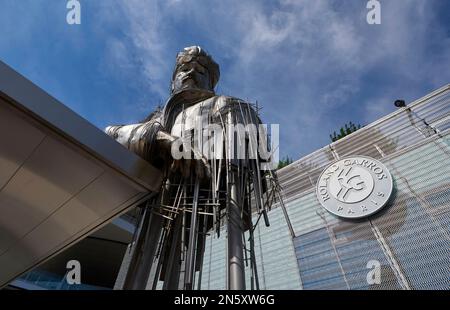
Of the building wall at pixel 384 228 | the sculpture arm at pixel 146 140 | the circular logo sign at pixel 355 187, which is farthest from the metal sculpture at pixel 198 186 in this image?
the circular logo sign at pixel 355 187

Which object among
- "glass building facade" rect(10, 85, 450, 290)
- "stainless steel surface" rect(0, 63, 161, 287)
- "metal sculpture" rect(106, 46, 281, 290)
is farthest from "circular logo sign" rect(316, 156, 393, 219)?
"stainless steel surface" rect(0, 63, 161, 287)

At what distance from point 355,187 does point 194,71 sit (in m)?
12.4

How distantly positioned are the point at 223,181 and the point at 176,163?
854 mm

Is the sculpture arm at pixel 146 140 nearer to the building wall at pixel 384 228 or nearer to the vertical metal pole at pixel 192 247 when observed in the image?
the vertical metal pole at pixel 192 247

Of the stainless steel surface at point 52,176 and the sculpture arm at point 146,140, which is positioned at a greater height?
the sculpture arm at point 146,140

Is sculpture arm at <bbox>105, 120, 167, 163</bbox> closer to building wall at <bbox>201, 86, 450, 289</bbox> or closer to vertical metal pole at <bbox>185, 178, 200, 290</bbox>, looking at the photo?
vertical metal pole at <bbox>185, 178, 200, 290</bbox>

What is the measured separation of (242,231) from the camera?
5.10 m

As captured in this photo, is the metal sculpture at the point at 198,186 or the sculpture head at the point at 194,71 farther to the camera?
the sculpture head at the point at 194,71

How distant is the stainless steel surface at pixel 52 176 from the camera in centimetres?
421

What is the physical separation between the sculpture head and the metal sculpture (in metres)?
1.62

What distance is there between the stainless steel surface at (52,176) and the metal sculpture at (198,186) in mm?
439

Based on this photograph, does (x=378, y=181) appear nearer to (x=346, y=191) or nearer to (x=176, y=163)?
(x=346, y=191)

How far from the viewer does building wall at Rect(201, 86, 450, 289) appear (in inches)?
558

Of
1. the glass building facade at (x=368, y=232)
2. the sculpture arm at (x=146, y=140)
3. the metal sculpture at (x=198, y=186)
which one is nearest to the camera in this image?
the metal sculpture at (x=198, y=186)
